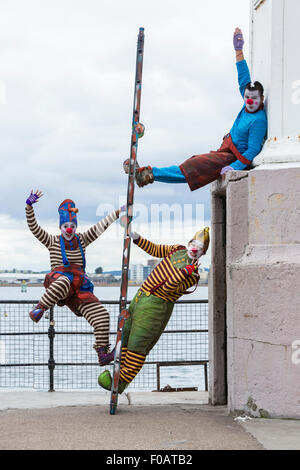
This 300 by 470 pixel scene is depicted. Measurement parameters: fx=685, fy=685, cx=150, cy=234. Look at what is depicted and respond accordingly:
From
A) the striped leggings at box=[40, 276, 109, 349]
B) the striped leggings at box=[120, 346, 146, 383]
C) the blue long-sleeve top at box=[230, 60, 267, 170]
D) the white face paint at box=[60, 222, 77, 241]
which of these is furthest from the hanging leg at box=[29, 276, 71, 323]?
the blue long-sleeve top at box=[230, 60, 267, 170]

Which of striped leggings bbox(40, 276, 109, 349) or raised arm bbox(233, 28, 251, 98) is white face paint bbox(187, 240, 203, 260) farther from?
raised arm bbox(233, 28, 251, 98)

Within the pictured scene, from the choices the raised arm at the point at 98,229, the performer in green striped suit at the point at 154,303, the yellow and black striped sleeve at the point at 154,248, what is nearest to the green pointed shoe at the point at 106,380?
the performer in green striped suit at the point at 154,303

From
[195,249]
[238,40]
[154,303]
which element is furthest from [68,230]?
[238,40]

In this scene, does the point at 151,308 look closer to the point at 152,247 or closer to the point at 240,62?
the point at 152,247

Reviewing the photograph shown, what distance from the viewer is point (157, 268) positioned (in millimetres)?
6562

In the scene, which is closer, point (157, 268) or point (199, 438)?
point (199, 438)

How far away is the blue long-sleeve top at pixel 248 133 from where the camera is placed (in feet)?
20.5

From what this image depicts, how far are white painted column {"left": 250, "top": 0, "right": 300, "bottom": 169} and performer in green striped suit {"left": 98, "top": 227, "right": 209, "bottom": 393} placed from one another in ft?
3.59

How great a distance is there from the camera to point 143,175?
645 centimetres

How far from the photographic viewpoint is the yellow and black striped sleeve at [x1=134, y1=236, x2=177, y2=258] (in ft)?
22.2

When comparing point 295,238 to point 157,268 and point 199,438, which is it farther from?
point 199,438
